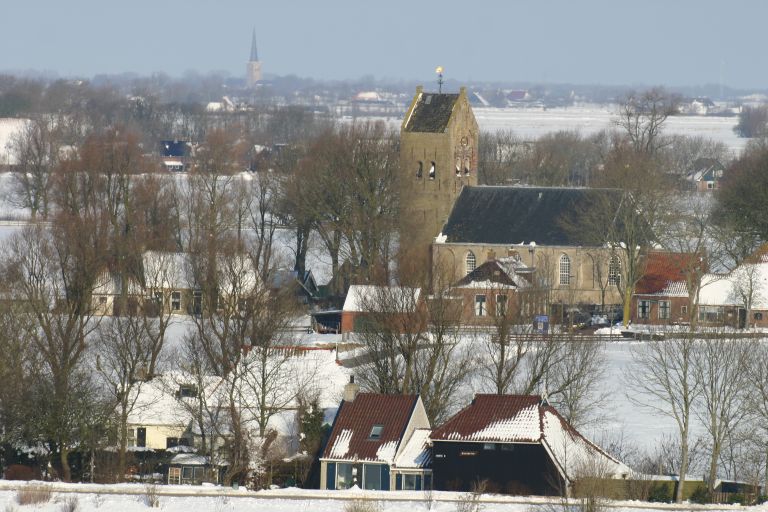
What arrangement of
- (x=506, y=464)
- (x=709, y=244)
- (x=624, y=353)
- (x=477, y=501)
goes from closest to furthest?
1. (x=477, y=501)
2. (x=506, y=464)
3. (x=624, y=353)
4. (x=709, y=244)

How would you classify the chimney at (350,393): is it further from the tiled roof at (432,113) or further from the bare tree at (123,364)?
the tiled roof at (432,113)

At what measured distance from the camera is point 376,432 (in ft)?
149

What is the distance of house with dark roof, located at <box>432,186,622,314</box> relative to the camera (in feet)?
239

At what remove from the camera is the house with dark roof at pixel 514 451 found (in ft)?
144

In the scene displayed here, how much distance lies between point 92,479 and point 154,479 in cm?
161

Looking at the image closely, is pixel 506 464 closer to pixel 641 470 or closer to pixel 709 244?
pixel 641 470

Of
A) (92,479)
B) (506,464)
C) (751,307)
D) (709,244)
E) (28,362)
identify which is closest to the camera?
(506,464)

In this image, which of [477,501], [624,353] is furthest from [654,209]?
[477,501]

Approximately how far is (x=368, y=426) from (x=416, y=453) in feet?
4.26

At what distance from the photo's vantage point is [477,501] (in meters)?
41.1

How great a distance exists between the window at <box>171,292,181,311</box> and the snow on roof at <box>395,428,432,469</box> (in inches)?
1078

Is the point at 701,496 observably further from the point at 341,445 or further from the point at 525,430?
the point at 341,445

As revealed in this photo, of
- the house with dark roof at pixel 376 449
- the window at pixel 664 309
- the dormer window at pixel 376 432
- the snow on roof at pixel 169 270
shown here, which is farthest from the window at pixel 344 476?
the window at pixel 664 309

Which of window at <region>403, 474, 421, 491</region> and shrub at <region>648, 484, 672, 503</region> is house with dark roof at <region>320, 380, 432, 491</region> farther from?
shrub at <region>648, 484, 672, 503</region>
